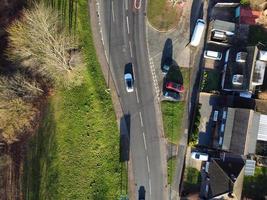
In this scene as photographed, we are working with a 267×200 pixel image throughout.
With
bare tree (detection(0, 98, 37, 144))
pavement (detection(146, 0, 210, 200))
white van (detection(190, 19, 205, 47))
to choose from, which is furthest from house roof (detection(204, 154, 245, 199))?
bare tree (detection(0, 98, 37, 144))

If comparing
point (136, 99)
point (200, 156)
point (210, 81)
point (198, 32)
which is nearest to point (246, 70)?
point (210, 81)

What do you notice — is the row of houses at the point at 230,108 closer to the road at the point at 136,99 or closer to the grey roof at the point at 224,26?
the grey roof at the point at 224,26

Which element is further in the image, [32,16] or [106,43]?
[106,43]

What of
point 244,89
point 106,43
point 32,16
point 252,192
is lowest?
point 252,192

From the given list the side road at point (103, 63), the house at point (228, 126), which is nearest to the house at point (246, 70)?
the house at point (228, 126)

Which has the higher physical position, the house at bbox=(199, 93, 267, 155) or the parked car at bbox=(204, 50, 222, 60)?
the parked car at bbox=(204, 50, 222, 60)

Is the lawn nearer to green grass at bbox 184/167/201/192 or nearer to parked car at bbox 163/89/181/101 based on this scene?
parked car at bbox 163/89/181/101

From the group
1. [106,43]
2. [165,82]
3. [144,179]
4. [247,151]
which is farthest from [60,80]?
[247,151]

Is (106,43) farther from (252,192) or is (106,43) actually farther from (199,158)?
→ (252,192)
